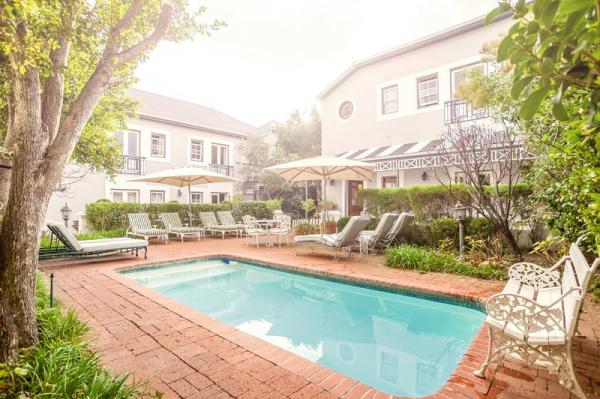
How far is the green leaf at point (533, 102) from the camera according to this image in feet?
4.17

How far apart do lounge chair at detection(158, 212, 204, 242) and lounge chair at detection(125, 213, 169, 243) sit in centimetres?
68

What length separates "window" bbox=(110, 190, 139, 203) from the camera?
875 inches

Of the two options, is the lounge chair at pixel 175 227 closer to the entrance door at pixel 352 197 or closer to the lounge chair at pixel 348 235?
the lounge chair at pixel 348 235

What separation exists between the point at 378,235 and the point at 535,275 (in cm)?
622

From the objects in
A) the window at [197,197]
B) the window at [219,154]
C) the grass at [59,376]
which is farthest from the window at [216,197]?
the grass at [59,376]

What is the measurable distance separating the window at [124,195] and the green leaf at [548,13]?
25110 mm

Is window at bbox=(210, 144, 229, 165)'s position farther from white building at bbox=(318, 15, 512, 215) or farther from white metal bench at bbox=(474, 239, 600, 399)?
white metal bench at bbox=(474, 239, 600, 399)

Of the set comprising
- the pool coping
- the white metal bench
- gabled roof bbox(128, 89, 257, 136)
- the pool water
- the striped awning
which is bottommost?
the pool water

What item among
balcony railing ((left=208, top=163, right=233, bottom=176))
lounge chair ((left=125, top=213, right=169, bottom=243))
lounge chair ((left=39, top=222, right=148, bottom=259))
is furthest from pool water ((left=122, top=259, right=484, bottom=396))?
balcony railing ((left=208, top=163, right=233, bottom=176))

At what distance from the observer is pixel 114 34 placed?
447 cm

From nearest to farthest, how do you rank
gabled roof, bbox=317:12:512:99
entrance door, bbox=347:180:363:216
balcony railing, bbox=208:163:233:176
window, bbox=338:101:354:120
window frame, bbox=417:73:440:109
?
gabled roof, bbox=317:12:512:99
window frame, bbox=417:73:440:109
entrance door, bbox=347:180:363:216
window, bbox=338:101:354:120
balcony railing, bbox=208:163:233:176

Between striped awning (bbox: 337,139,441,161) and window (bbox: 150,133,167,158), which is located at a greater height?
window (bbox: 150,133,167,158)

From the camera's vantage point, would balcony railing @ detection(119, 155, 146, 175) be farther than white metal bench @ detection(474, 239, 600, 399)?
Yes

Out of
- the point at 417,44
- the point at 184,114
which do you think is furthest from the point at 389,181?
the point at 184,114
